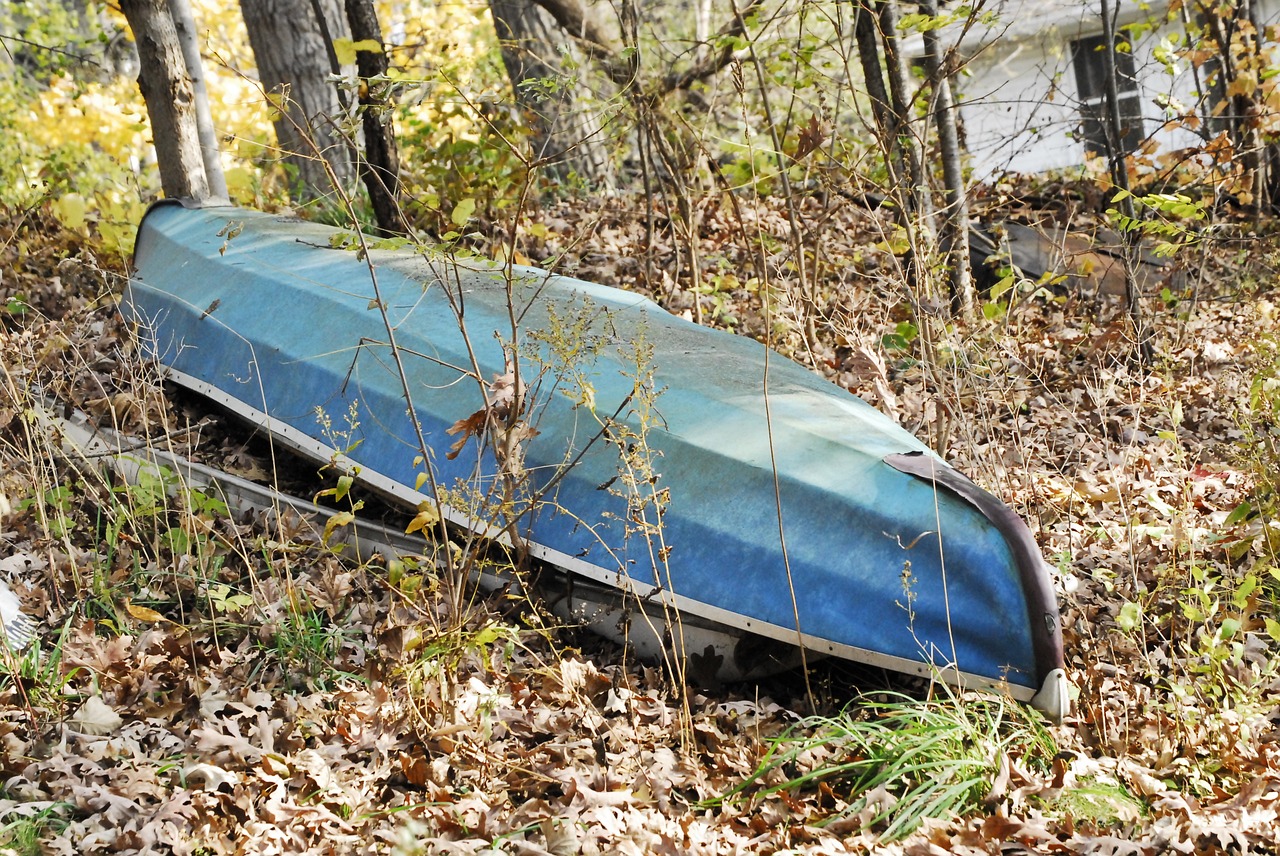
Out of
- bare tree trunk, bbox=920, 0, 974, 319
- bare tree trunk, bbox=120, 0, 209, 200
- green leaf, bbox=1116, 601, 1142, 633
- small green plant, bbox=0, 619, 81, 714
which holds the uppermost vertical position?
bare tree trunk, bbox=120, 0, 209, 200

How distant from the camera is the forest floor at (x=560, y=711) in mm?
2555

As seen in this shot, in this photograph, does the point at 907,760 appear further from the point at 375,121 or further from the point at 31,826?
the point at 375,121

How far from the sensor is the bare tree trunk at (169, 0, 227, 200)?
610 centimetres

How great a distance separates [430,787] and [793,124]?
6.46 metres

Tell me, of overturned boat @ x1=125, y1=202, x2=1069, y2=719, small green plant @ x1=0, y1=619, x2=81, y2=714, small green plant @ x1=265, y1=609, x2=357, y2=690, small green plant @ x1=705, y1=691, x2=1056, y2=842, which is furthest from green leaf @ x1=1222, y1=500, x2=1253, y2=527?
small green plant @ x1=0, y1=619, x2=81, y2=714

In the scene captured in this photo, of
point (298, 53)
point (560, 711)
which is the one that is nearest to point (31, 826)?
point (560, 711)

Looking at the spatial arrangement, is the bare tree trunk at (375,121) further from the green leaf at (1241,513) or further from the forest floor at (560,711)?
the green leaf at (1241,513)

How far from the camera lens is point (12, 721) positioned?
9.72 feet

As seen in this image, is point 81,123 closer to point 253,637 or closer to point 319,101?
point 319,101

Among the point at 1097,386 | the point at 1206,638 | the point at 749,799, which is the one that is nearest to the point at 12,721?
the point at 749,799

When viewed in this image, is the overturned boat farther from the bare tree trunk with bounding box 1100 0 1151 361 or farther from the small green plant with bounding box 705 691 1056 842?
the bare tree trunk with bounding box 1100 0 1151 361

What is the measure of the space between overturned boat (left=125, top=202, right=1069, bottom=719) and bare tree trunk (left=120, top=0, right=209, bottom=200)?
2001 millimetres

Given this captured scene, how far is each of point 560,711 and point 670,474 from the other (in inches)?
33.8

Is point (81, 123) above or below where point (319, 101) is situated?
above
